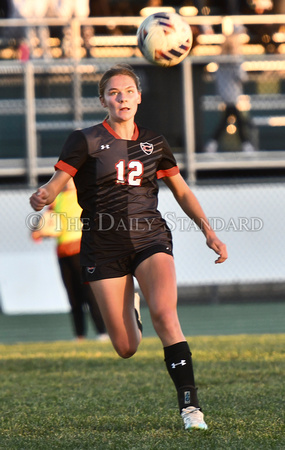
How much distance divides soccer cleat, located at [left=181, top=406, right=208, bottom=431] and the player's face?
1.71 m

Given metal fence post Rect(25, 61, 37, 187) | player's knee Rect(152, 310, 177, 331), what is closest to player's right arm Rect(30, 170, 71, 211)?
player's knee Rect(152, 310, 177, 331)

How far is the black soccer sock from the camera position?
458 centimetres

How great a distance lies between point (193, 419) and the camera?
14.8ft

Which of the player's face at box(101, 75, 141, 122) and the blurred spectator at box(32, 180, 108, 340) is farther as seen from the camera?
the blurred spectator at box(32, 180, 108, 340)

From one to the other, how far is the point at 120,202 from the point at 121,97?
0.61 meters

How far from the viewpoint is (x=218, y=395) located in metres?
6.01

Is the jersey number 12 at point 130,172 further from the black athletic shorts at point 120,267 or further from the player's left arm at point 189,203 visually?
the black athletic shorts at point 120,267

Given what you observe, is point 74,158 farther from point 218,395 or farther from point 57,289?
point 57,289

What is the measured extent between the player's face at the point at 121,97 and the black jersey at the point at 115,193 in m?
0.14

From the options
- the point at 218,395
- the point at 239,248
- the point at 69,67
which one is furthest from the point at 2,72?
the point at 218,395

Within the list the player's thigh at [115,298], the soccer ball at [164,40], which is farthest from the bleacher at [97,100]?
the player's thigh at [115,298]

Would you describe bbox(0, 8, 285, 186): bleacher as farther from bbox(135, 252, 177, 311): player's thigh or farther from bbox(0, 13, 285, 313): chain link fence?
bbox(135, 252, 177, 311): player's thigh

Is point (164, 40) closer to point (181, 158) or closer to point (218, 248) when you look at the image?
point (218, 248)

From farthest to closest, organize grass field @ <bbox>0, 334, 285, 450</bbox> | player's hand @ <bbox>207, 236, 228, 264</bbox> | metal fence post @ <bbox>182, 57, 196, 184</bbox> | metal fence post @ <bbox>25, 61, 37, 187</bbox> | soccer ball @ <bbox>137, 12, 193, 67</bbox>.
→ metal fence post @ <bbox>25, 61, 37, 187</bbox> → metal fence post @ <bbox>182, 57, 196, 184</bbox> → soccer ball @ <bbox>137, 12, 193, 67</bbox> → player's hand @ <bbox>207, 236, 228, 264</bbox> → grass field @ <bbox>0, 334, 285, 450</bbox>
